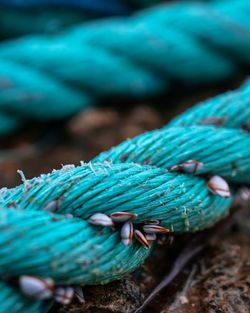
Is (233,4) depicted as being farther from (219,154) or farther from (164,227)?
(164,227)

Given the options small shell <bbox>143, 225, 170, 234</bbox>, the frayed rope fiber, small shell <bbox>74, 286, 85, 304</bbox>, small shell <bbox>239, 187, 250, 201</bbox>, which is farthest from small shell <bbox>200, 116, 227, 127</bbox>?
small shell <bbox>74, 286, 85, 304</bbox>

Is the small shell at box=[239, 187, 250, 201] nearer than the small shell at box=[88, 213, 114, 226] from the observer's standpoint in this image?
No

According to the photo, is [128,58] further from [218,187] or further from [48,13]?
[218,187]

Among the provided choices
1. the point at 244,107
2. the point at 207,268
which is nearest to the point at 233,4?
the point at 244,107

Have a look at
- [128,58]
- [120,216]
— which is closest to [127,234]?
[120,216]

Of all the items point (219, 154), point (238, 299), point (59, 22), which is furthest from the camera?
point (59, 22)

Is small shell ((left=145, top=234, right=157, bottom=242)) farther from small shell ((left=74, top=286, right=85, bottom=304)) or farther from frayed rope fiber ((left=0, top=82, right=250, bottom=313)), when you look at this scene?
small shell ((left=74, top=286, right=85, bottom=304))

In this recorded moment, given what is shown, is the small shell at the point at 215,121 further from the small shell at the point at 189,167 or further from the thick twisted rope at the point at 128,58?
the thick twisted rope at the point at 128,58

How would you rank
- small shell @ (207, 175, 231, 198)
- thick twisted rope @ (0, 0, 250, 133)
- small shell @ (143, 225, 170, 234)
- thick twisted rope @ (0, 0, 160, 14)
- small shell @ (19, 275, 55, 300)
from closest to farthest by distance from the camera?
1. small shell @ (19, 275, 55, 300)
2. small shell @ (143, 225, 170, 234)
3. small shell @ (207, 175, 231, 198)
4. thick twisted rope @ (0, 0, 250, 133)
5. thick twisted rope @ (0, 0, 160, 14)
